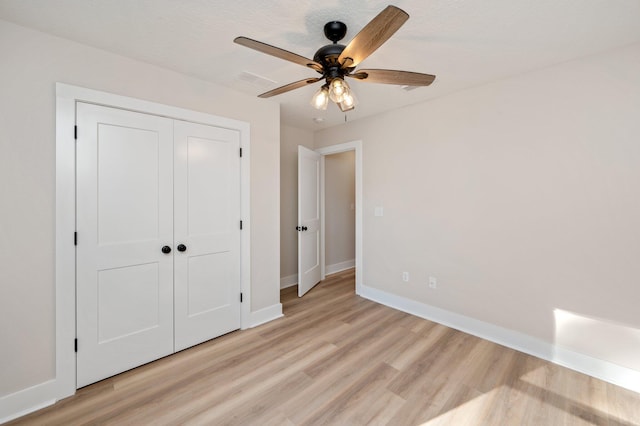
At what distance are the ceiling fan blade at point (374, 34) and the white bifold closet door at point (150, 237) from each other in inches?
65.2

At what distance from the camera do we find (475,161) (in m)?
2.67

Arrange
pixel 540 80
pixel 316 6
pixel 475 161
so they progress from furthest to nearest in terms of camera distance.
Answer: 1. pixel 475 161
2. pixel 540 80
3. pixel 316 6

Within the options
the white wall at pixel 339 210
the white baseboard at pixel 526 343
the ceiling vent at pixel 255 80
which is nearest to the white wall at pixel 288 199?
the white wall at pixel 339 210

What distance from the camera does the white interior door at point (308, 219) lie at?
3.67 metres

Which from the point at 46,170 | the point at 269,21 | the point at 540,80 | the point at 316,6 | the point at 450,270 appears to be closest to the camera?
the point at 316,6

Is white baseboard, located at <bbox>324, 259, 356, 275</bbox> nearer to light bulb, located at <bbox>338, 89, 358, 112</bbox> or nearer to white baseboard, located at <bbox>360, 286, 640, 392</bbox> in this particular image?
white baseboard, located at <bbox>360, 286, 640, 392</bbox>

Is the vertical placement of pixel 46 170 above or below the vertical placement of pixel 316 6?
below

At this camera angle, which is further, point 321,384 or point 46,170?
point 321,384

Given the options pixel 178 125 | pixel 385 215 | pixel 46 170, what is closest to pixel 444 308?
pixel 385 215

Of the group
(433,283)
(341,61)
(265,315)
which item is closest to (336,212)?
(433,283)

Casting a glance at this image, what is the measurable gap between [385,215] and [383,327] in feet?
4.54

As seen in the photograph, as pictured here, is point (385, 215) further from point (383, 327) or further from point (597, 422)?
point (597, 422)

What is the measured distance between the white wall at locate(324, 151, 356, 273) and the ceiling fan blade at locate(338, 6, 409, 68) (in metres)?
3.28

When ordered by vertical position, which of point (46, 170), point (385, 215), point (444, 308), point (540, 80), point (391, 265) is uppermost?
point (540, 80)
